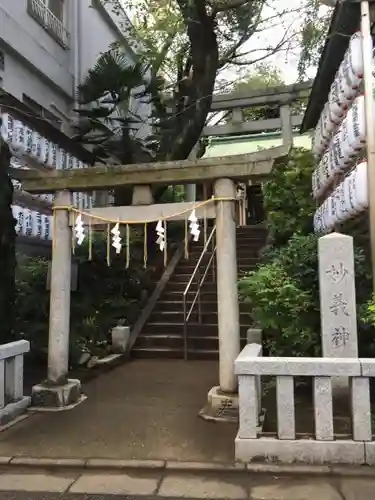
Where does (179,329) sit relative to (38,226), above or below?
below

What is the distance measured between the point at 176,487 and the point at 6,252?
5342 mm

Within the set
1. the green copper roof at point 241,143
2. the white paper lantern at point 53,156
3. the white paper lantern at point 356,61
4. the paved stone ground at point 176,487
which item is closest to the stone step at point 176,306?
the white paper lantern at point 53,156

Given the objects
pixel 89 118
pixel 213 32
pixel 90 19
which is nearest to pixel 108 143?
pixel 89 118

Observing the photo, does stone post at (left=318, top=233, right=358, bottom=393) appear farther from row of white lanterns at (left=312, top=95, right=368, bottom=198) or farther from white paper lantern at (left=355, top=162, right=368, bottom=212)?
row of white lanterns at (left=312, top=95, right=368, bottom=198)

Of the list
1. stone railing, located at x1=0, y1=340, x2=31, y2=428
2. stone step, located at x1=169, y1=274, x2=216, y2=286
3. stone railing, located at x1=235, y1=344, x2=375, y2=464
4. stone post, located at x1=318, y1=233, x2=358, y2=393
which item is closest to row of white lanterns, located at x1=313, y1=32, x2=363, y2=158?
stone post, located at x1=318, y1=233, x2=358, y2=393

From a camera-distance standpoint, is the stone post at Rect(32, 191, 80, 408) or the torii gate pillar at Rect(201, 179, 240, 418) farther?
the stone post at Rect(32, 191, 80, 408)

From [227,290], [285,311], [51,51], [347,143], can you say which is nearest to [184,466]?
[227,290]

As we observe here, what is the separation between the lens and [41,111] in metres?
14.0

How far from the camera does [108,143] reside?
1437 centimetres

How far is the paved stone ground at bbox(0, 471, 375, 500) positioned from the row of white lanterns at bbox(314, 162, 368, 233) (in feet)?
14.6

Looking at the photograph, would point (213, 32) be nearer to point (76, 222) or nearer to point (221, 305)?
point (76, 222)

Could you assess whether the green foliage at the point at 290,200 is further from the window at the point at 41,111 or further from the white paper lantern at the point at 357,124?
the window at the point at 41,111

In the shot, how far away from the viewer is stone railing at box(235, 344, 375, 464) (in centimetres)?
514

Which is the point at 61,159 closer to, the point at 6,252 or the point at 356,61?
the point at 6,252
